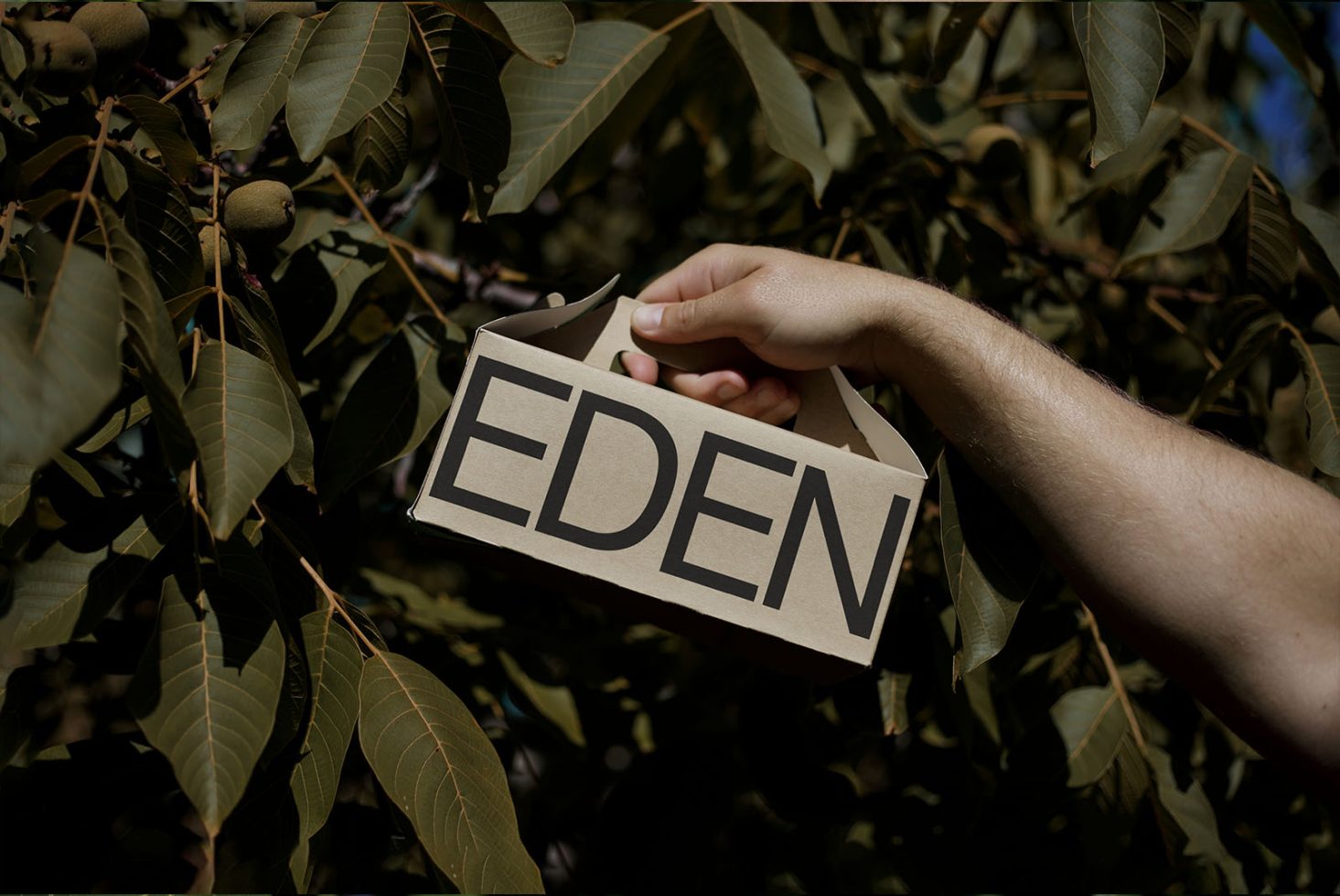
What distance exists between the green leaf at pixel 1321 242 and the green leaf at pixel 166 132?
1.46 meters

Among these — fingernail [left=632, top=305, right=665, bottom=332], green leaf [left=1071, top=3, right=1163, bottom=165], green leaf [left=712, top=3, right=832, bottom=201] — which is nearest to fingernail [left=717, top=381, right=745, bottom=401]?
fingernail [left=632, top=305, right=665, bottom=332]

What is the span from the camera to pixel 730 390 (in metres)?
1.24

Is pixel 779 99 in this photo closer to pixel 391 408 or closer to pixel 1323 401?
pixel 391 408

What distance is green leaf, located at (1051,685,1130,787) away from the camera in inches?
59.8

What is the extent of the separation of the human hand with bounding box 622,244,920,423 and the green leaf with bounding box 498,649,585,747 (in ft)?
2.44

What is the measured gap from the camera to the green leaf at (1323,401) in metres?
1.33

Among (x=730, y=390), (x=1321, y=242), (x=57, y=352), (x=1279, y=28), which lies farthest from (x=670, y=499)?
(x=1279, y=28)

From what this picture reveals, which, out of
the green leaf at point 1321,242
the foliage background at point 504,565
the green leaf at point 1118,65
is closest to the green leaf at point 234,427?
the foliage background at point 504,565

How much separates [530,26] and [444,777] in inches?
33.3

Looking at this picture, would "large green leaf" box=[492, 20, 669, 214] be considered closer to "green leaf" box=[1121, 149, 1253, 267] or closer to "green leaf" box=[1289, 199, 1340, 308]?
"green leaf" box=[1121, 149, 1253, 267]

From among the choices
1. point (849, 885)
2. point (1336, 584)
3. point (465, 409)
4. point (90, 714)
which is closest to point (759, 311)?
point (465, 409)

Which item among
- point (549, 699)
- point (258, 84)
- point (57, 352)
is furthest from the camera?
point (549, 699)

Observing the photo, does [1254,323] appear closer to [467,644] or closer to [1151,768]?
[1151,768]

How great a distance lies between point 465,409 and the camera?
1.07m
